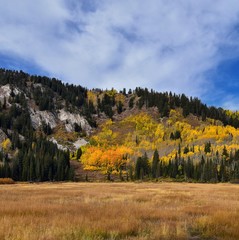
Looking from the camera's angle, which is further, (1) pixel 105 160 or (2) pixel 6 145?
(2) pixel 6 145

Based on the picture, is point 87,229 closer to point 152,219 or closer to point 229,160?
point 152,219

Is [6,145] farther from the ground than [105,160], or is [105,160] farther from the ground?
[6,145]

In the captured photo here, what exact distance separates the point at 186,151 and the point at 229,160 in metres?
34.0

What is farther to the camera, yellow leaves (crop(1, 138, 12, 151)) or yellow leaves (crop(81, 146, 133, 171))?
yellow leaves (crop(1, 138, 12, 151))

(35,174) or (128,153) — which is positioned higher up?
(128,153)

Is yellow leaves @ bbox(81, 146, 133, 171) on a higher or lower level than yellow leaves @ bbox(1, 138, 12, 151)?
lower

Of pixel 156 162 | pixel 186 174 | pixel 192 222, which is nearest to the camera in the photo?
pixel 192 222

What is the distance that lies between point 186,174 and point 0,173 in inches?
3011

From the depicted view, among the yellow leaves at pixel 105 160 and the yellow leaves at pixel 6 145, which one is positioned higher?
the yellow leaves at pixel 6 145

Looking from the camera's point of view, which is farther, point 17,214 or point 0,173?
point 0,173

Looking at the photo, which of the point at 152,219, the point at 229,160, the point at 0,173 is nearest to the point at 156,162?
the point at 229,160

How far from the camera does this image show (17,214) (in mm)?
15188

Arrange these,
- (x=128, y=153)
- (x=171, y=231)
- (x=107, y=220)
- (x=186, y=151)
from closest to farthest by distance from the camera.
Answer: (x=171, y=231) → (x=107, y=220) → (x=186, y=151) → (x=128, y=153)

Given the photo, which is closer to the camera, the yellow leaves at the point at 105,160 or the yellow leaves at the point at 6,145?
the yellow leaves at the point at 105,160
